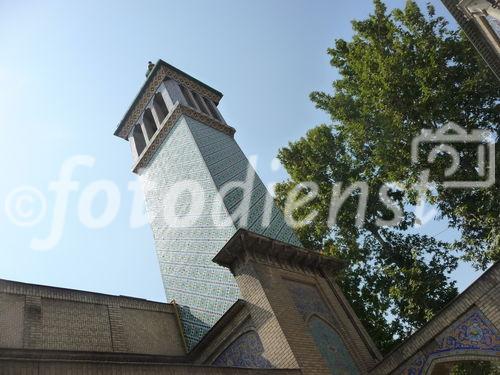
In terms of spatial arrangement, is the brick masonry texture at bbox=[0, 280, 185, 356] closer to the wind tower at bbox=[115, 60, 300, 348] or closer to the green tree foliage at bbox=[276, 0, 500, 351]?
the wind tower at bbox=[115, 60, 300, 348]

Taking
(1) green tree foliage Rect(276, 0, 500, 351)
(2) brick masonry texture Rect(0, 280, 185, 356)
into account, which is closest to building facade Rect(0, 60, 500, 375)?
(2) brick masonry texture Rect(0, 280, 185, 356)

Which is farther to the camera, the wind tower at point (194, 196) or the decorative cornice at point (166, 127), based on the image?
the decorative cornice at point (166, 127)

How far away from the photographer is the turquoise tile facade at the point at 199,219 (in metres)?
8.83

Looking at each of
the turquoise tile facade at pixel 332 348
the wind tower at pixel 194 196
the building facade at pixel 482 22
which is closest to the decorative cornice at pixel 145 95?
the wind tower at pixel 194 196

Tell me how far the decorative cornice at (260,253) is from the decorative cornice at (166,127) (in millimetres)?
6725

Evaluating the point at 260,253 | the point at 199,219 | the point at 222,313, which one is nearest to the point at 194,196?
the point at 199,219

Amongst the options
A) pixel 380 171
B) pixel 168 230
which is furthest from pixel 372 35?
pixel 168 230

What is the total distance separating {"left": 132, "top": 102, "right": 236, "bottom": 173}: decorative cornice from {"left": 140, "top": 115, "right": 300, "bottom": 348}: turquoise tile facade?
269mm

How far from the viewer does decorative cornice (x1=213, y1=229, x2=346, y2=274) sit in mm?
7863

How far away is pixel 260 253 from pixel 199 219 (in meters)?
2.51

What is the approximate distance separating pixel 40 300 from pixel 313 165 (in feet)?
34.8

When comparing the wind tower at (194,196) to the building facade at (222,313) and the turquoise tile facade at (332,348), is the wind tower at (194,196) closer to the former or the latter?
the building facade at (222,313)

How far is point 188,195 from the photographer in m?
10.9

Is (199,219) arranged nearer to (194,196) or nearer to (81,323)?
(194,196)
